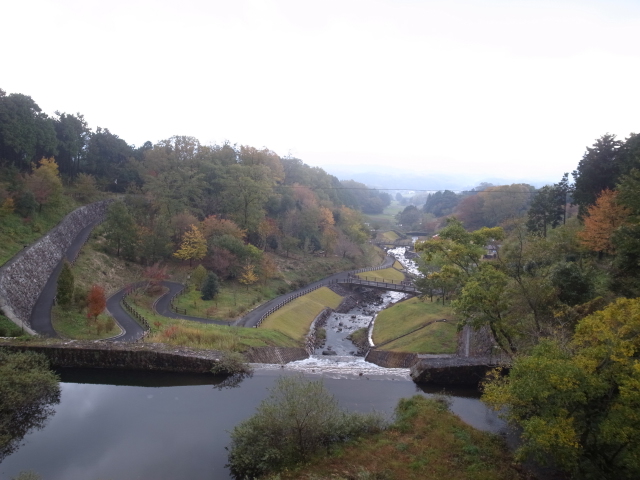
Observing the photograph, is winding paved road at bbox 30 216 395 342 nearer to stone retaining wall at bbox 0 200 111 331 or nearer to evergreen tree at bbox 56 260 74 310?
stone retaining wall at bbox 0 200 111 331

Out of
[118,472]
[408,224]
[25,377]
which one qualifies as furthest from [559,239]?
[408,224]

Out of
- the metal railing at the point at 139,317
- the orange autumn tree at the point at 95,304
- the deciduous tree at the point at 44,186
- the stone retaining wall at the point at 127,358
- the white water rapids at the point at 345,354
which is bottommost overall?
the white water rapids at the point at 345,354

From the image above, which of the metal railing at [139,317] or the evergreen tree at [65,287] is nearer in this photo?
the metal railing at [139,317]

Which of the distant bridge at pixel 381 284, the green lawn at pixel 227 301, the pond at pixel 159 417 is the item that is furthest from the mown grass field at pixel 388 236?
the pond at pixel 159 417

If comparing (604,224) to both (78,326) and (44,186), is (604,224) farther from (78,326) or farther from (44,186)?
(44,186)

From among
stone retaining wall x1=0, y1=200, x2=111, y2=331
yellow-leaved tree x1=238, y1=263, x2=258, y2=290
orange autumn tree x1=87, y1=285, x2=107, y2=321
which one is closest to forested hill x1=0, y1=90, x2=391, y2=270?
yellow-leaved tree x1=238, y1=263, x2=258, y2=290

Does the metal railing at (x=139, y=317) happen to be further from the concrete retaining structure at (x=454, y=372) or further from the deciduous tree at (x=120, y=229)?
the concrete retaining structure at (x=454, y=372)
